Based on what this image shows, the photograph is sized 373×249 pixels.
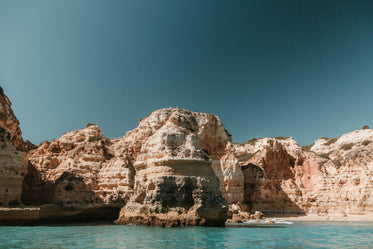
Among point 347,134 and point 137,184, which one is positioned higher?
point 347,134

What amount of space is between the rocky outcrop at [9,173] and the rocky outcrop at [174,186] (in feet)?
23.6

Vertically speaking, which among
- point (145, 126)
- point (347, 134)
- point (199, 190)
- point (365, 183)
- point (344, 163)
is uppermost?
point (347, 134)

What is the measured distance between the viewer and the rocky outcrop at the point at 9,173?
2041 cm

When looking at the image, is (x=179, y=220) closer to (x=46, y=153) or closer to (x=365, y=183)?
(x=46, y=153)

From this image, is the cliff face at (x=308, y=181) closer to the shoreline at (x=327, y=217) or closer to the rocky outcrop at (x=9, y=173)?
the shoreline at (x=327, y=217)

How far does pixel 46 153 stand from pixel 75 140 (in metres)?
3.33

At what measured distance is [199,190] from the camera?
19.4 metres

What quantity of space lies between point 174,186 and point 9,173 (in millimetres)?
10860

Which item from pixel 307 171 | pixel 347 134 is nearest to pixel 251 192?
pixel 307 171

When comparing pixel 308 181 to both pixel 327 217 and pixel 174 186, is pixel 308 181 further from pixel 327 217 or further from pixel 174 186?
pixel 174 186

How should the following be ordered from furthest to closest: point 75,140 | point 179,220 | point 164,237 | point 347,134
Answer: point 347,134
point 75,140
point 179,220
point 164,237

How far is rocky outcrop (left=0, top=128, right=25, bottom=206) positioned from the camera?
20.4 metres

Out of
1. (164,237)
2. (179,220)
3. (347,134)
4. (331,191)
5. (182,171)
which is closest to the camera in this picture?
(164,237)

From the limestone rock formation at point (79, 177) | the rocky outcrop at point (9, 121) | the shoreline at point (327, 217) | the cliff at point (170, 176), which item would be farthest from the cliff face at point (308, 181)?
the rocky outcrop at point (9, 121)
